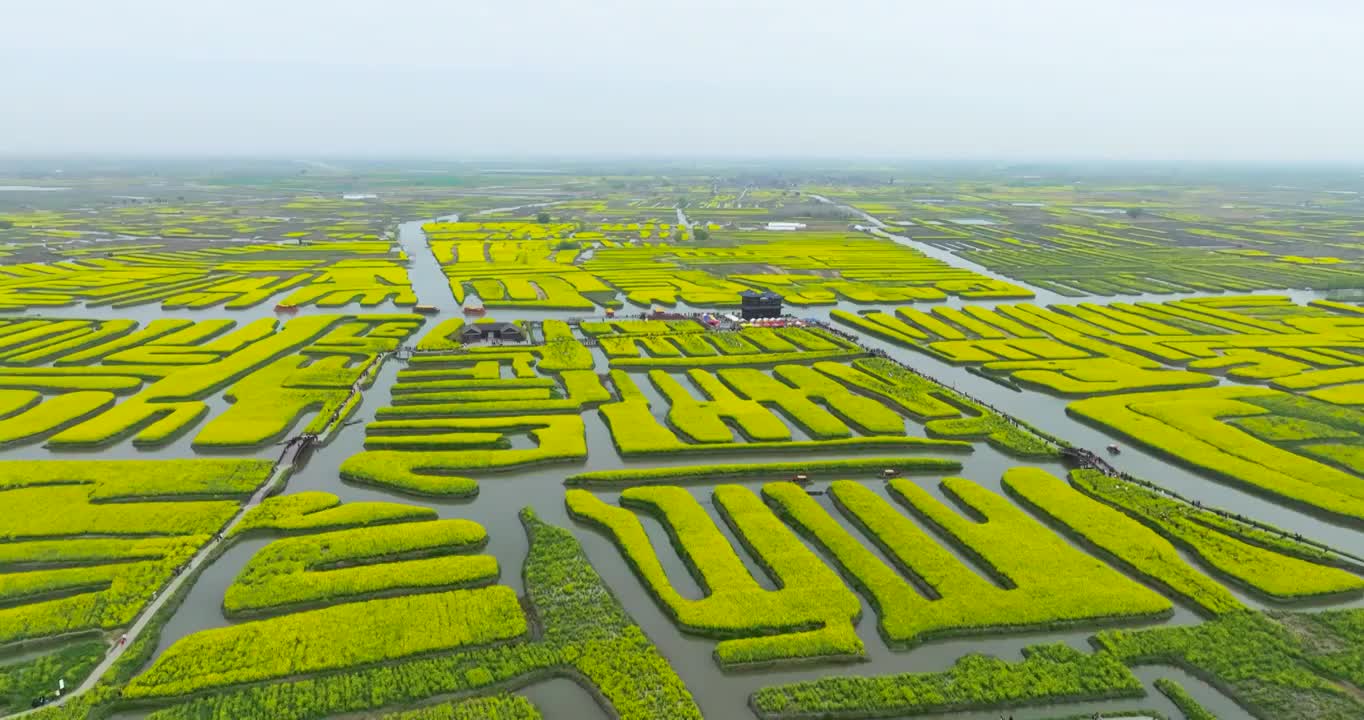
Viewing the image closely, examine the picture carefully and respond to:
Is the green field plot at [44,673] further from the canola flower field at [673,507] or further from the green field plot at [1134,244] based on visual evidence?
the green field plot at [1134,244]

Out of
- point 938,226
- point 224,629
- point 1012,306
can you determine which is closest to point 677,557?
point 224,629

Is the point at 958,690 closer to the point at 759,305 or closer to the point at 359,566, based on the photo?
the point at 359,566

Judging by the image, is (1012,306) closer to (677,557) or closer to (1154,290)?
(1154,290)

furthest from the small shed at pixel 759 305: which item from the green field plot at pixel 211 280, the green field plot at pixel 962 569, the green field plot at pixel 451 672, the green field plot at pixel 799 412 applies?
the green field plot at pixel 451 672

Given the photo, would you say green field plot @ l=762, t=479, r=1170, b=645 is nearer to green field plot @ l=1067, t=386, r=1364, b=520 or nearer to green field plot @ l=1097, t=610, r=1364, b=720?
green field plot @ l=1097, t=610, r=1364, b=720

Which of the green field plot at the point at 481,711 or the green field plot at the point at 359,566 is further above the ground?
the green field plot at the point at 359,566

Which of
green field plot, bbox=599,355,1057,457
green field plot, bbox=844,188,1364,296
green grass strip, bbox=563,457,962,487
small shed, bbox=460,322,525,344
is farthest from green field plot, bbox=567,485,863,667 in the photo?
green field plot, bbox=844,188,1364,296

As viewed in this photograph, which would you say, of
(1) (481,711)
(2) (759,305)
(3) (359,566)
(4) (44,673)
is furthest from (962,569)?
(2) (759,305)
